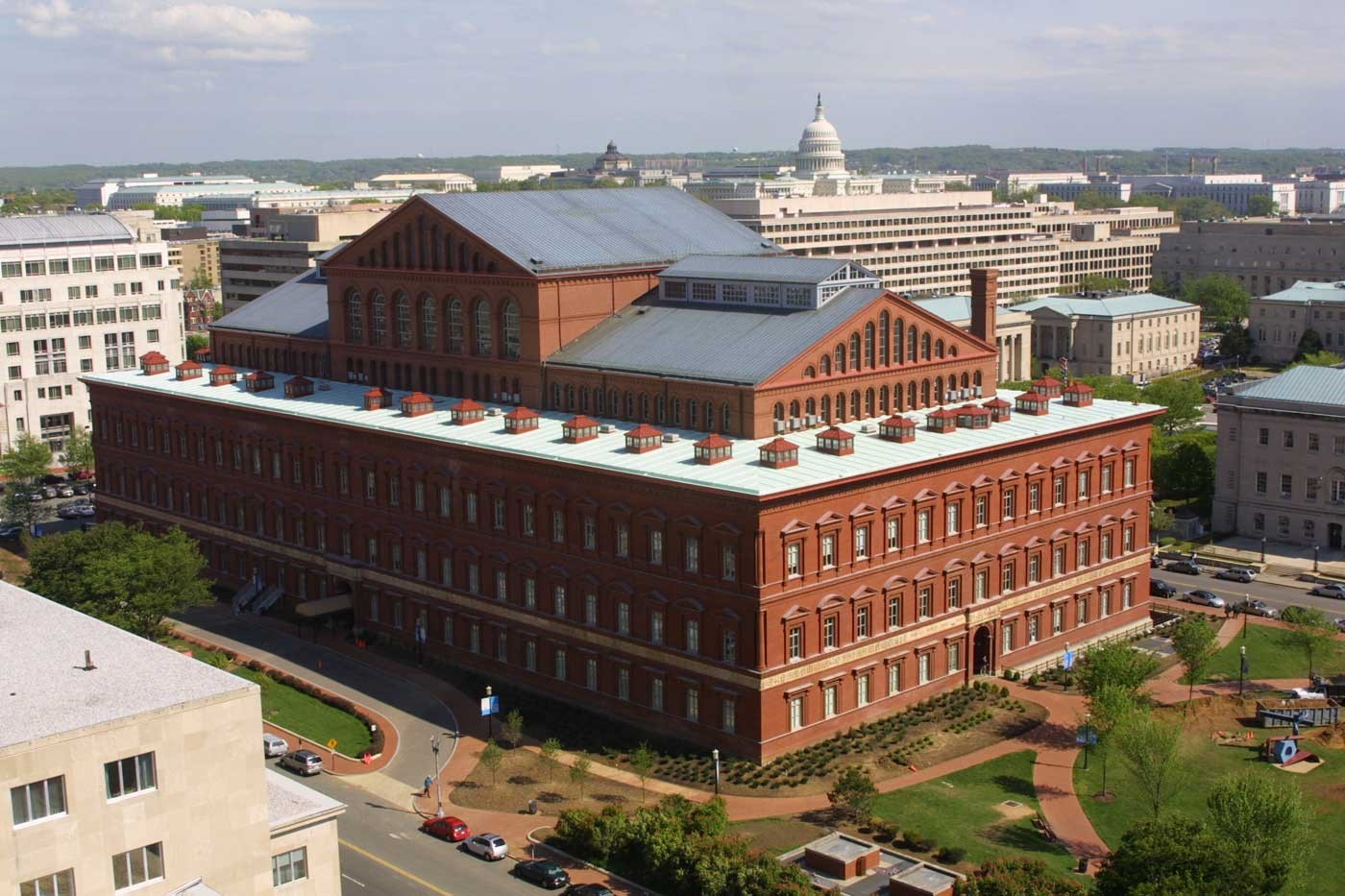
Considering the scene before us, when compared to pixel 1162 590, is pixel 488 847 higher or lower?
lower

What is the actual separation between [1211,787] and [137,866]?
52266 millimetres

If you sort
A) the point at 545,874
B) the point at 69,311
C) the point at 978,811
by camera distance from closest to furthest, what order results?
the point at 545,874, the point at 978,811, the point at 69,311

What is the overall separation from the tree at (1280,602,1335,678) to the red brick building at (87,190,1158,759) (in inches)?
492

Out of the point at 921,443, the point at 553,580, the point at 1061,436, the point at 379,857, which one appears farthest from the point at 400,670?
the point at 1061,436

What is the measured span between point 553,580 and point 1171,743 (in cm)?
3662

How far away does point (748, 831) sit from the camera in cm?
7294

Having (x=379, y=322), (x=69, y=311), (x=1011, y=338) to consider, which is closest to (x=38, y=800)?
(x=379, y=322)

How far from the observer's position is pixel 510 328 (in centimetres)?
10562

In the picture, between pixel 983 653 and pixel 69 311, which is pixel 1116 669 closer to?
pixel 983 653

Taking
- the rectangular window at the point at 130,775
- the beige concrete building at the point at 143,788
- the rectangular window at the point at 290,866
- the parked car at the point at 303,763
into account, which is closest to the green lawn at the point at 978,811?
the parked car at the point at 303,763

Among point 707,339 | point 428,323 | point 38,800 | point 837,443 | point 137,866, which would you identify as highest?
point 428,323

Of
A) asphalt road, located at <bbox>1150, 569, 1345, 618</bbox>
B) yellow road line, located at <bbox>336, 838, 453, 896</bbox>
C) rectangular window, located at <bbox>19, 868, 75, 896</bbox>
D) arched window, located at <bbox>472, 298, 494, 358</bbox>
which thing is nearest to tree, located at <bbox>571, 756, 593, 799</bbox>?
yellow road line, located at <bbox>336, 838, 453, 896</bbox>

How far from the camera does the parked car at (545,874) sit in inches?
2670

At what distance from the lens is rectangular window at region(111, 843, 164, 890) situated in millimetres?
47688
